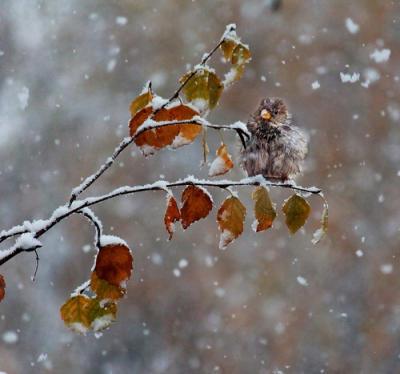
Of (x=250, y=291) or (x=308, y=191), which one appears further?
(x=250, y=291)

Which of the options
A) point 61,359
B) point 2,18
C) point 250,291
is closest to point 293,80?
point 250,291

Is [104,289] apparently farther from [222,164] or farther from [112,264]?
[222,164]

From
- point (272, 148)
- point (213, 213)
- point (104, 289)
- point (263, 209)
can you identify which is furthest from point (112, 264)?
point (213, 213)

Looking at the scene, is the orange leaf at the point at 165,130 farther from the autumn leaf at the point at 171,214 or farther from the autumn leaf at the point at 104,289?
the autumn leaf at the point at 104,289

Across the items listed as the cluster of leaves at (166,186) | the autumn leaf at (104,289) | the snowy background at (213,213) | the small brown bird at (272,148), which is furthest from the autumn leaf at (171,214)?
the snowy background at (213,213)

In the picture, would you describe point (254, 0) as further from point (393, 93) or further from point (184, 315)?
point (184, 315)

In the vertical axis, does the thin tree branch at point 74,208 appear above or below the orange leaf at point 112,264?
above
